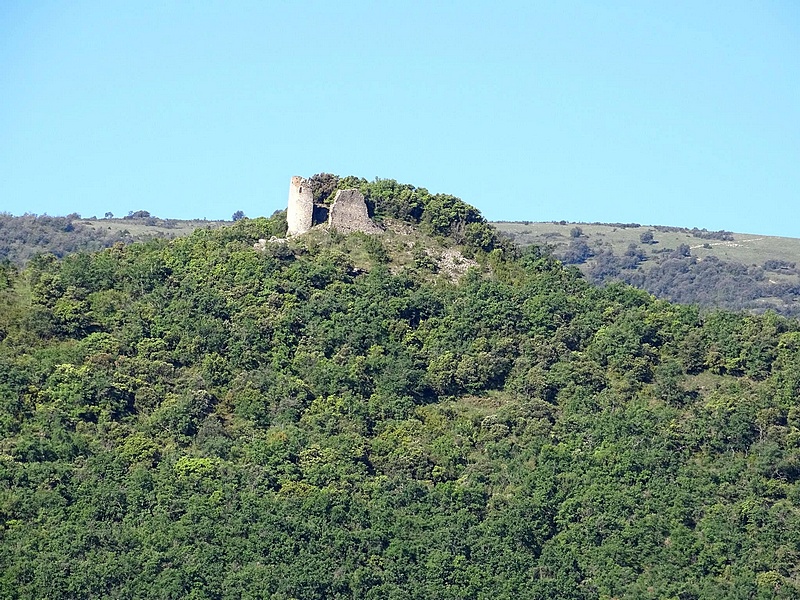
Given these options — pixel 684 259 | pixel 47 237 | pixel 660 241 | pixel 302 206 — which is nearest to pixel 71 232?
pixel 47 237

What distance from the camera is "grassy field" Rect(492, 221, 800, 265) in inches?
5797

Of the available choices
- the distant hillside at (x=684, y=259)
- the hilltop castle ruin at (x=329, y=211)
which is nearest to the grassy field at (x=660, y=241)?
the distant hillside at (x=684, y=259)

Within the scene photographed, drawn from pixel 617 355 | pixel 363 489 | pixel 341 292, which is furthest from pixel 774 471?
pixel 341 292

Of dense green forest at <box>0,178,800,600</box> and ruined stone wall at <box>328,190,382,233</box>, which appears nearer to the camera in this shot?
dense green forest at <box>0,178,800,600</box>

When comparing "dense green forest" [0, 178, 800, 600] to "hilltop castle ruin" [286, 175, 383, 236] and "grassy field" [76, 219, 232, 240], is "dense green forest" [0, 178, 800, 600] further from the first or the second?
"grassy field" [76, 219, 232, 240]

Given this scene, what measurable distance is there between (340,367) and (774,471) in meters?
15.6

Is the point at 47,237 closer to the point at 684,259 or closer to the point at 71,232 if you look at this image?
the point at 71,232

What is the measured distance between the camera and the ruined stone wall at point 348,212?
72188 mm

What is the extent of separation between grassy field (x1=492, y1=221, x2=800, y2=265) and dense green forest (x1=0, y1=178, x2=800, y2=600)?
73280 mm

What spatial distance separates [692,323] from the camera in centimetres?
6969

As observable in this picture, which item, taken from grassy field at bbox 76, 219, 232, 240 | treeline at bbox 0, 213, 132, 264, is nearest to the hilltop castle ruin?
treeline at bbox 0, 213, 132, 264

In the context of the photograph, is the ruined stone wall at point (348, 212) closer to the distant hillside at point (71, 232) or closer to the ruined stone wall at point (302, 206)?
the ruined stone wall at point (302, 206)

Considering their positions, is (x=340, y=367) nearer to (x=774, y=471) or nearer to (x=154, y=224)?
(x=774, y=471)

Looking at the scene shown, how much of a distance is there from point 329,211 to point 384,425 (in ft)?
38.1
